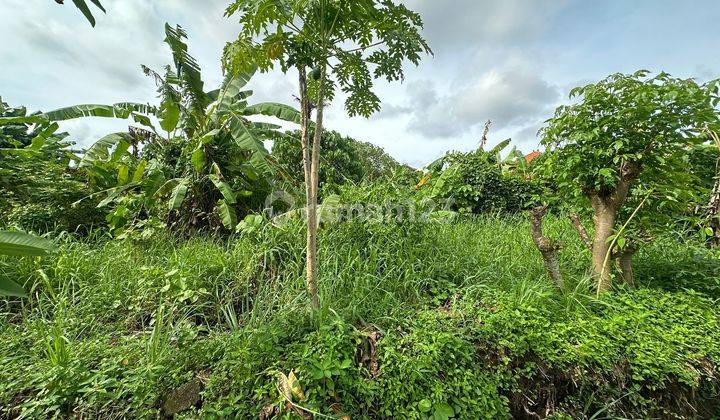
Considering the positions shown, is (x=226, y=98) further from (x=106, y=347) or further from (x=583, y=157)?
(x=583, y=157)

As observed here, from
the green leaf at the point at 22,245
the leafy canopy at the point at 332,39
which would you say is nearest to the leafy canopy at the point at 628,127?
the leafy canopy at the point at 332,39

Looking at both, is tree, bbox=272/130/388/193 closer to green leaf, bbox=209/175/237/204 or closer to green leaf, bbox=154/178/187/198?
green leaf, bbox=209/175/237/204

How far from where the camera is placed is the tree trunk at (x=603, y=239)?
2.71 m

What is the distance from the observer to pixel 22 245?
145 cm

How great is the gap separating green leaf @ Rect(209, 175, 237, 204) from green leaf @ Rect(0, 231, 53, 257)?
86.4 inches

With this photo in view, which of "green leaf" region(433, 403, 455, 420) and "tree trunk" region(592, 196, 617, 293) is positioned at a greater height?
"tree trunk" region(592, 196, 617, 293)

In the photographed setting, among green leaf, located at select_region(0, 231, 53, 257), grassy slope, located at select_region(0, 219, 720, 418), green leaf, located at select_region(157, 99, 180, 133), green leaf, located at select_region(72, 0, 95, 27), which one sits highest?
green leaf, located at select_region(157, 99, 180, 133)

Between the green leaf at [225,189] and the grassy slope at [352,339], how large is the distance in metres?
1.20

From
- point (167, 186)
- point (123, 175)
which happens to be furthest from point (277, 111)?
point (123, 175)

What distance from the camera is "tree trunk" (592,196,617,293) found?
2.71m

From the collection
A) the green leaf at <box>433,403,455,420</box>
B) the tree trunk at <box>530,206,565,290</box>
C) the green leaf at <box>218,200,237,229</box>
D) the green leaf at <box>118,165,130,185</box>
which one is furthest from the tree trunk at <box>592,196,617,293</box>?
the green leaf at <box>118,165,130,185</box>

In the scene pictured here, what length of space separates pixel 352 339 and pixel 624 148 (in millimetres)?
2689

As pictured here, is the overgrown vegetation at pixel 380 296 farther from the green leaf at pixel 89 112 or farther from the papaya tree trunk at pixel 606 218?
the green leaf at pixel 89 112

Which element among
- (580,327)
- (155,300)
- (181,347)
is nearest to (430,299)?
(580,327)
